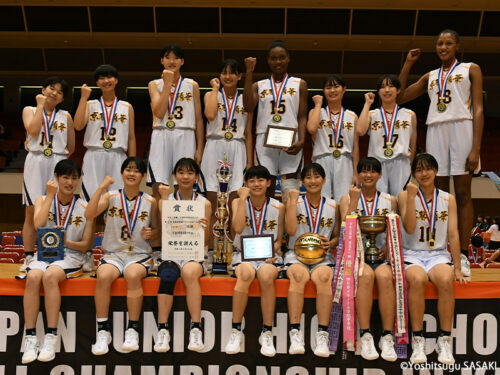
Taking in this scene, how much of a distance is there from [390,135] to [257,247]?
195cm

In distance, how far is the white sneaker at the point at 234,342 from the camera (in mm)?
4875

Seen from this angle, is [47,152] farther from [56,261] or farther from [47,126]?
[56,261]

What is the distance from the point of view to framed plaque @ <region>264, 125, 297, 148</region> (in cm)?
595

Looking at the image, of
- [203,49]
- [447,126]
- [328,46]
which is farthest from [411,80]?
[447,126]

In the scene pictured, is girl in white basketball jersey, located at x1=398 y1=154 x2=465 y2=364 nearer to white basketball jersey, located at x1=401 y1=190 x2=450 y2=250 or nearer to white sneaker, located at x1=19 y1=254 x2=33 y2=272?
white basketball jersey, located at x1=401 y1=190 x2=450 y2=250

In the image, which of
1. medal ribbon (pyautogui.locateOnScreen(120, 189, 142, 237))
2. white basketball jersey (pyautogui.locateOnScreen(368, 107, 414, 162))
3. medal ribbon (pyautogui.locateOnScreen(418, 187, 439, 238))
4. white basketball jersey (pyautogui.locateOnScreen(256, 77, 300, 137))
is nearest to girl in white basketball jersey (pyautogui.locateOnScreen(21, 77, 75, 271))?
medal ribbon (pyautogui.locateOnScreen(120, 189, 142, 237))

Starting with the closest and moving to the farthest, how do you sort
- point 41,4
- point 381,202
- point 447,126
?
point 381,202 < point 447,126 < point 41,4

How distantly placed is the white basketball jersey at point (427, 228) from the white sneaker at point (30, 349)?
3417 mm

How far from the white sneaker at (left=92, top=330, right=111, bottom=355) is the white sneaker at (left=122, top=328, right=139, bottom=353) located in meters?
0.15

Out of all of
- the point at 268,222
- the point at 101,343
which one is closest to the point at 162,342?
the point at 101,343

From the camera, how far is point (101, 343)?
193 inches

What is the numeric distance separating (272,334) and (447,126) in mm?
2790

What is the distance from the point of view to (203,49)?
54.1ft

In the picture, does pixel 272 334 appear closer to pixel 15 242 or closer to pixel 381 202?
pixel 381 202
